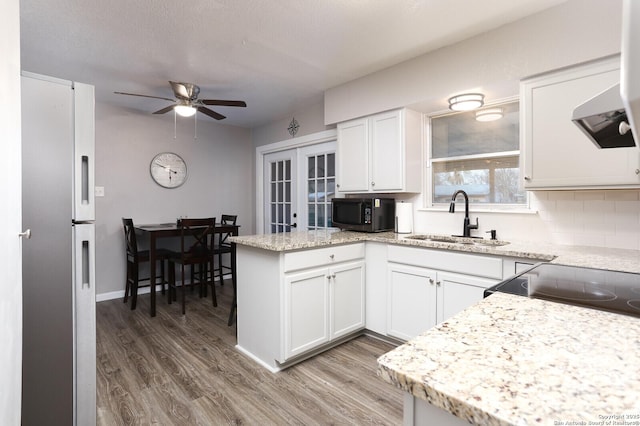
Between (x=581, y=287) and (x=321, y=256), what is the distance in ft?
5.15

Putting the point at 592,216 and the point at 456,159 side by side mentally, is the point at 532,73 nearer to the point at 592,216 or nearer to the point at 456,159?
the point at 456,159

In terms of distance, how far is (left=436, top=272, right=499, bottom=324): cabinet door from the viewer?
7.12ft

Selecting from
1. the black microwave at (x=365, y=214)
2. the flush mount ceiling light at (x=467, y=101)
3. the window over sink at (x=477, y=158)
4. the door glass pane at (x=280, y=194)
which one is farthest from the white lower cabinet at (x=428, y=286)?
the door glass pane at (x=280, y=194)

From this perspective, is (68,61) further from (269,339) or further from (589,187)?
(589,187)

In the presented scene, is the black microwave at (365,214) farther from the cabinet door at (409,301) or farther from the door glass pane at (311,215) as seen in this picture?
the door glass pane at (311,215)

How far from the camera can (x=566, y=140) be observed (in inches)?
80.1

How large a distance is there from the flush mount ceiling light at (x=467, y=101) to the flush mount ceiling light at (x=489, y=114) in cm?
13

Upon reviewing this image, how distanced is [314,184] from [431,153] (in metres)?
1.56

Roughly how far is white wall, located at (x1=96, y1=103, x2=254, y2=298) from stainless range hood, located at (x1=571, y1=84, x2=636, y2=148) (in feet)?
14.8

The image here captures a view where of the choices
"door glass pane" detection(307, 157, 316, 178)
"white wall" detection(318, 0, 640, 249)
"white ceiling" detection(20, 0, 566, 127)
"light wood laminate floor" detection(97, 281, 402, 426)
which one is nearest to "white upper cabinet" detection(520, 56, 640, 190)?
"white wall" detection(318, 0, 640, 249)

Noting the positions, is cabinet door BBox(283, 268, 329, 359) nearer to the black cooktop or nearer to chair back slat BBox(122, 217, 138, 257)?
the black cooktop

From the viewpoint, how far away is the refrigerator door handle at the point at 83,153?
4.94 feet

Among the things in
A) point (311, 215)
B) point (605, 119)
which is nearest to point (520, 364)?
point (605, 119)

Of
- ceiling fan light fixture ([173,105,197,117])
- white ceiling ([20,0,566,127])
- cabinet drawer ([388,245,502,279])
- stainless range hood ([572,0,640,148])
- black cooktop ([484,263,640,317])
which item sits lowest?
cabinet drawer ([388,245,502,279])
